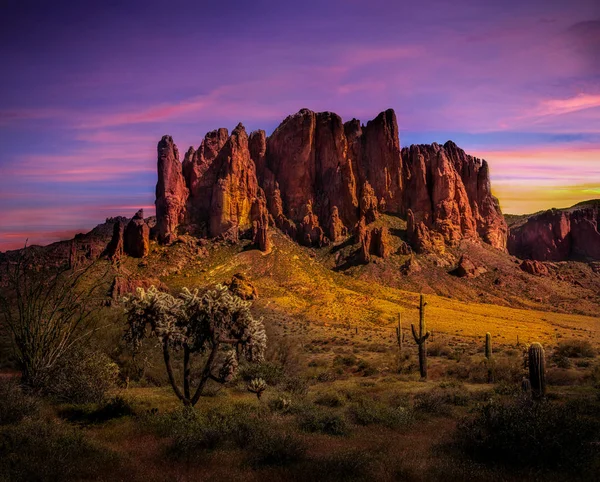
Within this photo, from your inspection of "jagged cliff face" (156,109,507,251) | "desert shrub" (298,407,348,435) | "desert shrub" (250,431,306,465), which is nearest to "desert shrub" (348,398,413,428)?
"desert shrub" (298,407,348,435)

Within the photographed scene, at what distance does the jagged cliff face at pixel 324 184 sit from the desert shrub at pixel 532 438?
7539 cm

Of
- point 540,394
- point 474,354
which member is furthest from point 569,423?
point 474,354

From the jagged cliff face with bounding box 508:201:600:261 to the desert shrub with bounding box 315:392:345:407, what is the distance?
5064 inches

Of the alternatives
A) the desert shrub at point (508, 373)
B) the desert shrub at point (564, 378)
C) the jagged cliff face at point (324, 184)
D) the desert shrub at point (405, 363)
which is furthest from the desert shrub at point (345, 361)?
the jagged cliff face at point (324, 184)

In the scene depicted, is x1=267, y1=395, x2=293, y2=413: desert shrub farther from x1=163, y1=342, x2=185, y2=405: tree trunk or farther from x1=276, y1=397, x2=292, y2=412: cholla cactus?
x1=163, y1=342, x2=185, y2=405: tree trunk

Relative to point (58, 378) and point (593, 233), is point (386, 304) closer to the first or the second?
point (58, 378)

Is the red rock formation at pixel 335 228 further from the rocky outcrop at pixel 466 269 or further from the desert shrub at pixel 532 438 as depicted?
the desert shrub at pixel 532 438

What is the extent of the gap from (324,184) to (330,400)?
9379 centimetres

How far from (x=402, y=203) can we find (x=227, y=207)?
45.5 metres

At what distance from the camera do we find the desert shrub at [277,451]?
33.7ft

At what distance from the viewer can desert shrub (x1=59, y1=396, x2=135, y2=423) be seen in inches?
577

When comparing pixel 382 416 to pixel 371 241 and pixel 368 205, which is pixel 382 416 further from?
pixel 368 205

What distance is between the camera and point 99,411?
15.2 meters

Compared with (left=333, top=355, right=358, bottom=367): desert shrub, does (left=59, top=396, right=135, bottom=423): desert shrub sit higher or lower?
higher
